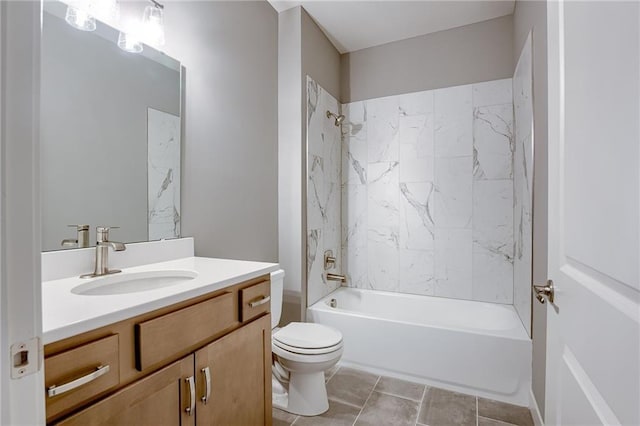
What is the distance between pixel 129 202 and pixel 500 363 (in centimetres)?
222

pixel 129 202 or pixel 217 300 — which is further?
pixel 129 202

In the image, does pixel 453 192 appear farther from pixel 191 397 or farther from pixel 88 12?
pixel 88 12

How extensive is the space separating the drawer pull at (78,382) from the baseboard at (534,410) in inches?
74.8

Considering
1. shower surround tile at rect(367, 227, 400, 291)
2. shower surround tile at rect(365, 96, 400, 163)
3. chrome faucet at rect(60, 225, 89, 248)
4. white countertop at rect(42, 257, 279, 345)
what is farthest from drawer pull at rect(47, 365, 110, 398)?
shower surround tile at rect(365, 96, 400, 163)

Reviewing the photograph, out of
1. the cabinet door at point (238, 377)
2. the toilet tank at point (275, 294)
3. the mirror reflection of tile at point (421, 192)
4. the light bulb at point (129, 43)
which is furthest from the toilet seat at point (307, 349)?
the light bulb at point (129, 43)

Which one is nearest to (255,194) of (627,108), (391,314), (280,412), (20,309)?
(280,412)

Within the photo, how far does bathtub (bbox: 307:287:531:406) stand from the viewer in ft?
6.29

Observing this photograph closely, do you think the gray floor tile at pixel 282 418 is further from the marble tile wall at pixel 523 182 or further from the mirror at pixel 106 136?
the marble tile wall at pixel 523 182

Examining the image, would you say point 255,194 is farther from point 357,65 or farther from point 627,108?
point 627,108

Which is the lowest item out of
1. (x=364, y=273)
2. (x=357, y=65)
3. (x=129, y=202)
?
(x=364, y=273)

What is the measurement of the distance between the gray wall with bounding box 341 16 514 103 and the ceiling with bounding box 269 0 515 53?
0.27 feet

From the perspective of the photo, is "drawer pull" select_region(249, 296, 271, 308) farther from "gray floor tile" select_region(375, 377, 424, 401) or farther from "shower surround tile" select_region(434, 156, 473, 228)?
"shower surround tile" select_region(434, 156, 473, 228)

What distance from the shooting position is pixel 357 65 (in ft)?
10.0

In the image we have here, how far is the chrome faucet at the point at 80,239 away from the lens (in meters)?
1.21
